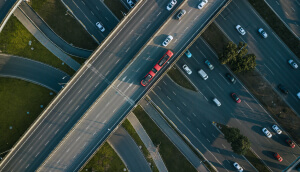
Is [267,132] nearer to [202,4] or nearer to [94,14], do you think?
[202,4]

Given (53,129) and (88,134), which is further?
(53,129)

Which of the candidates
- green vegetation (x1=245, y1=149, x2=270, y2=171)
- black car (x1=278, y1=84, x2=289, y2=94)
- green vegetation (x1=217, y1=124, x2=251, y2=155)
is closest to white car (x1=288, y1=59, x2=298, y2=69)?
black car (x1=278, y1=84, x2=289, y2=94)

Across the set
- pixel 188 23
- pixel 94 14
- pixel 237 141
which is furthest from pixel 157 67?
pixel 237 141

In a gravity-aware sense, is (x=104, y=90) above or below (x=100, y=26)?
below

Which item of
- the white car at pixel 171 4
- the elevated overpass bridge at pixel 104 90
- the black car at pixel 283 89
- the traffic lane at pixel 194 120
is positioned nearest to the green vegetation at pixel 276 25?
the black car at pixel 283 89

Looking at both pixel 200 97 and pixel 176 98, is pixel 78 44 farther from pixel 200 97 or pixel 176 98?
pixel 200 97

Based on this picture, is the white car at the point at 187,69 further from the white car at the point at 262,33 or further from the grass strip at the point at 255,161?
the grass strip at the point at 255,161

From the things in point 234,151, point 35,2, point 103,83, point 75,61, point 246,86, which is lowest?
point 234,151

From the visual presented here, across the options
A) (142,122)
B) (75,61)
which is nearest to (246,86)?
(142,122)
